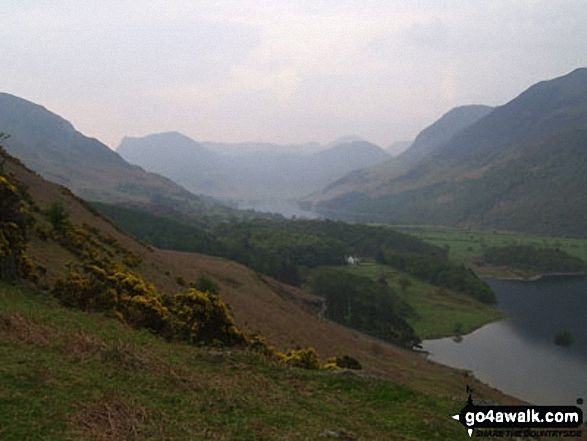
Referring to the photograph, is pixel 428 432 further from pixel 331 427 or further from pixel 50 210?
pixel 50 210

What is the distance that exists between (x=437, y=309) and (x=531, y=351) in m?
28.4

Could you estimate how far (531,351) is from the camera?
79938mm

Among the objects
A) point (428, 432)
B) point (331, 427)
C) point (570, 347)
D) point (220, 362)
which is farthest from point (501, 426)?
point (570, 347)

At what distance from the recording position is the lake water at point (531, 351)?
65188mm

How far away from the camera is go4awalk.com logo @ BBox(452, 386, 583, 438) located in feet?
44.8

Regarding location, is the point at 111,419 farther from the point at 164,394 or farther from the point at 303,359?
A: the point at 303,359

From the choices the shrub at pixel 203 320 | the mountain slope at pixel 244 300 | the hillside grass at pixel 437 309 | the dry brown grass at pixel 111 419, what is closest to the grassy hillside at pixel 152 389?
the dry brown grass at pixel 111 419

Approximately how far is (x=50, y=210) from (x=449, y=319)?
282 ft

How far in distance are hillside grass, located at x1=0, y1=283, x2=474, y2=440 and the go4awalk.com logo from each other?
0.76m

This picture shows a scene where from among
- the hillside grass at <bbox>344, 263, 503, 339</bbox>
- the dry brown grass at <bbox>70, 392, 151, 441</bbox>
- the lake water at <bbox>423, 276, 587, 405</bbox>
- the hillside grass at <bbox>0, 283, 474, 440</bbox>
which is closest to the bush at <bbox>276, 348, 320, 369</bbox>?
the hillside grass at <bbox>0, 283, 474, 440</bbox>

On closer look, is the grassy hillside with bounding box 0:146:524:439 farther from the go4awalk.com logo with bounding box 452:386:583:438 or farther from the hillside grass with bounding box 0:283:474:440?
the go4awalk.com logo with bounding box 452:386:583:438

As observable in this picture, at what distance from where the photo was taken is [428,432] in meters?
14.2

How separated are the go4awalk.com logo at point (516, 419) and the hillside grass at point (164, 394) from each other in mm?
758

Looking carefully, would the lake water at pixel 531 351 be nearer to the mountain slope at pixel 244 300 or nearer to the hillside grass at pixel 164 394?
the mountain slope at pixel 244 300
